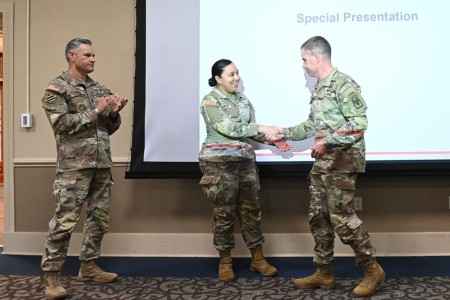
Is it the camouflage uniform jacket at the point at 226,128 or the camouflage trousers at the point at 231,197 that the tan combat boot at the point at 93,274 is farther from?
the camouflage uniform jacket at the point at 226,128

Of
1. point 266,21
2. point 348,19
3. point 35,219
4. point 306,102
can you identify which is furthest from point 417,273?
point 35,219

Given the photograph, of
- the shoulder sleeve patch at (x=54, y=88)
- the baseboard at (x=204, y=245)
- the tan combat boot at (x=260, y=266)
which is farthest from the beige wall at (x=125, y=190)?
the shoulder sleeve patch at (x=54, y=88)

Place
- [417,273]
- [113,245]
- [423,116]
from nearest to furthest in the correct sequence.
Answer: [417,273] → [423,116] → [113,245]

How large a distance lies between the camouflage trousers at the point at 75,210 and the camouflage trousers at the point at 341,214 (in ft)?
4.26

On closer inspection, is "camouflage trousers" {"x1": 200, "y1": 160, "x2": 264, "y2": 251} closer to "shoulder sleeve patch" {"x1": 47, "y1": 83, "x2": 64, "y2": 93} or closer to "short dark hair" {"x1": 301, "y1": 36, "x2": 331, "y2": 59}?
"short dark hair" {"x1": 301, "y1": 36, "x2": 331, "y2": 59}

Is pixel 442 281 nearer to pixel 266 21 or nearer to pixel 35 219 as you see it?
pixel 266 21

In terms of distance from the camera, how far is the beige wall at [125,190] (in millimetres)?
3318

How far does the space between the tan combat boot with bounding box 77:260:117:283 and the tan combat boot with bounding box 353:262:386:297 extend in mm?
1487

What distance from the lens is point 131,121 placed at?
3.41 metres

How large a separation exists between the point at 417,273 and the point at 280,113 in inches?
56.0

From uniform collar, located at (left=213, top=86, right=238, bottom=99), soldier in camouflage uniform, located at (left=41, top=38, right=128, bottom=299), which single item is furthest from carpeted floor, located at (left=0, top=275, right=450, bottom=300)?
uniform collar, located at (left=213, top=86, right=238, bottom=99)

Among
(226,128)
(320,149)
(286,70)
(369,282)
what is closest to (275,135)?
(226,128)

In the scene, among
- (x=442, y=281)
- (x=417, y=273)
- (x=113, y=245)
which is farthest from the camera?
(x=113, y=245)

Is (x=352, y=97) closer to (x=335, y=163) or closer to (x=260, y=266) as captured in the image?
(x=335, y=163)
